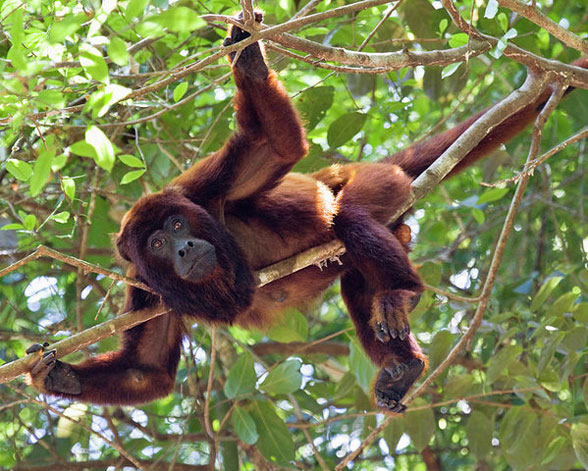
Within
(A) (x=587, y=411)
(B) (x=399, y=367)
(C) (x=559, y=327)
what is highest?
(B) (x=399, y=367)

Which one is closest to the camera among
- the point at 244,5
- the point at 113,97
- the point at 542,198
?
the point at 113,97

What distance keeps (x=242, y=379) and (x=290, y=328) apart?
423mm

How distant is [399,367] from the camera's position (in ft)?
12.5

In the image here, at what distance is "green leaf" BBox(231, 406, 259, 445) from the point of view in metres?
4.20

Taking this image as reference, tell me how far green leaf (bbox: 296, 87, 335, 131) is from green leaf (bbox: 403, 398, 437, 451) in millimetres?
1921

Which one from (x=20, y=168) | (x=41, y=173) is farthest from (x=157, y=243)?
(x=41, y=173)

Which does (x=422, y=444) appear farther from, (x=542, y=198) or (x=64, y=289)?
(x=64, y=289)

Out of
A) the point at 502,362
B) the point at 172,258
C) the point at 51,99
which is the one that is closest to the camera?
the point at 51,99

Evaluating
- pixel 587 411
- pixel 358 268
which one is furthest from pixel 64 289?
pixel 587 411

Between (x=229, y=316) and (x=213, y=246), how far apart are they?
0.43 meters

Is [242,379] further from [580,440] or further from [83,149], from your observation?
[83,149]

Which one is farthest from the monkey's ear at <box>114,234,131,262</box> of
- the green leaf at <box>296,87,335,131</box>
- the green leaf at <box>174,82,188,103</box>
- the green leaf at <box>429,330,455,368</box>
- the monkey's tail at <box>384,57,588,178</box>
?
the green leaf at <box>429,330,455,368</box>

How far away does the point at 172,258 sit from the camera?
364 cm

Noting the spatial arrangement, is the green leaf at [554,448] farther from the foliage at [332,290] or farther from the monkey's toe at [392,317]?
the monkey's toe at [392,317]
